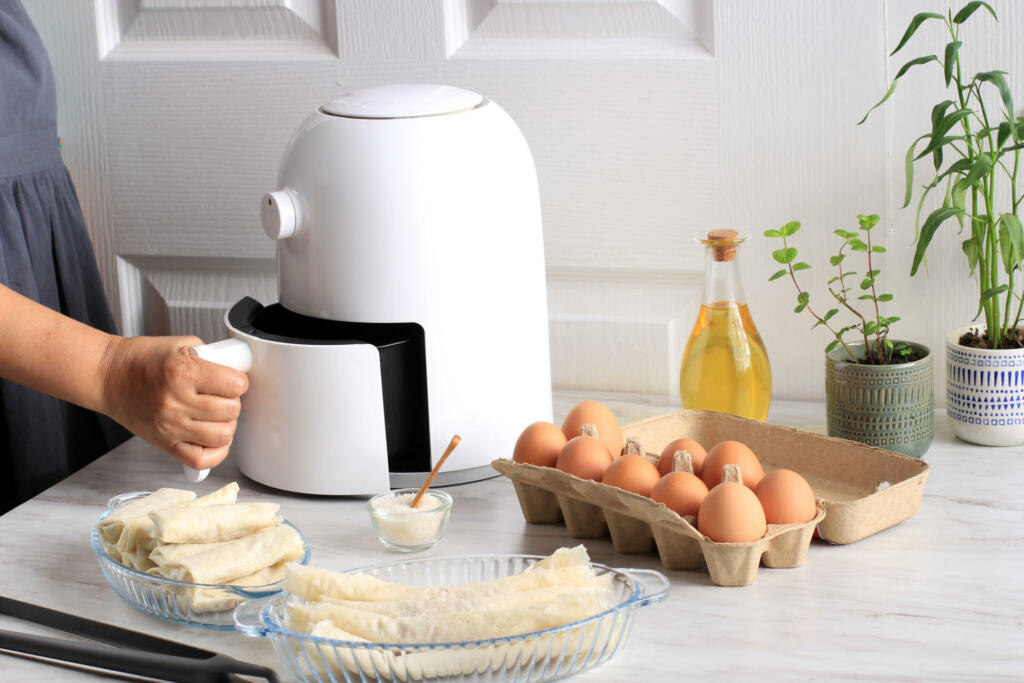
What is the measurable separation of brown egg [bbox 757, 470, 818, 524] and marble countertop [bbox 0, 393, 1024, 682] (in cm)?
4

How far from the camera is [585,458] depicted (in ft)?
2.65

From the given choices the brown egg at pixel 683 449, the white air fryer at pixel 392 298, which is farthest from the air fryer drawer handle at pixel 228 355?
the brown egg at pixel 683 449

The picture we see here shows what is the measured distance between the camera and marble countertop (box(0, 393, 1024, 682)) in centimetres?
65

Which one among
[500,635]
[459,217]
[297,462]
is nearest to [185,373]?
[297,462]

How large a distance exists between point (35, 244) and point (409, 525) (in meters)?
0.63

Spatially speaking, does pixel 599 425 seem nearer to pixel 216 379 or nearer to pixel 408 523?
pixel 408 523

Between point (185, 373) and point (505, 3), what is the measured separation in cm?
51

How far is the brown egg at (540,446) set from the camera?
2.76ft

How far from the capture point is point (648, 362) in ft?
3.85

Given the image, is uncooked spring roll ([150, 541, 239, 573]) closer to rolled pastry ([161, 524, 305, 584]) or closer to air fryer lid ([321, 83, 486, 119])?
rolled pastry ([161, 524, 305, 584])

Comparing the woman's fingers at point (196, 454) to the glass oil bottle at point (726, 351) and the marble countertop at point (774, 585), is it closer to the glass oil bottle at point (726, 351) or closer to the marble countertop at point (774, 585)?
the marble countertop at point (774, 585)

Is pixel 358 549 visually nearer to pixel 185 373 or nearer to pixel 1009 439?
pixel 185 373

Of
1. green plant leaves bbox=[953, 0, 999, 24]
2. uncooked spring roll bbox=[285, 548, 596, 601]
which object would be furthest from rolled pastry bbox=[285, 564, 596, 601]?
green plant leaves bbox=[953, 0, 999, 24]

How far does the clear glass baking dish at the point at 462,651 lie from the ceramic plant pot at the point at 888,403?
0.33 m
